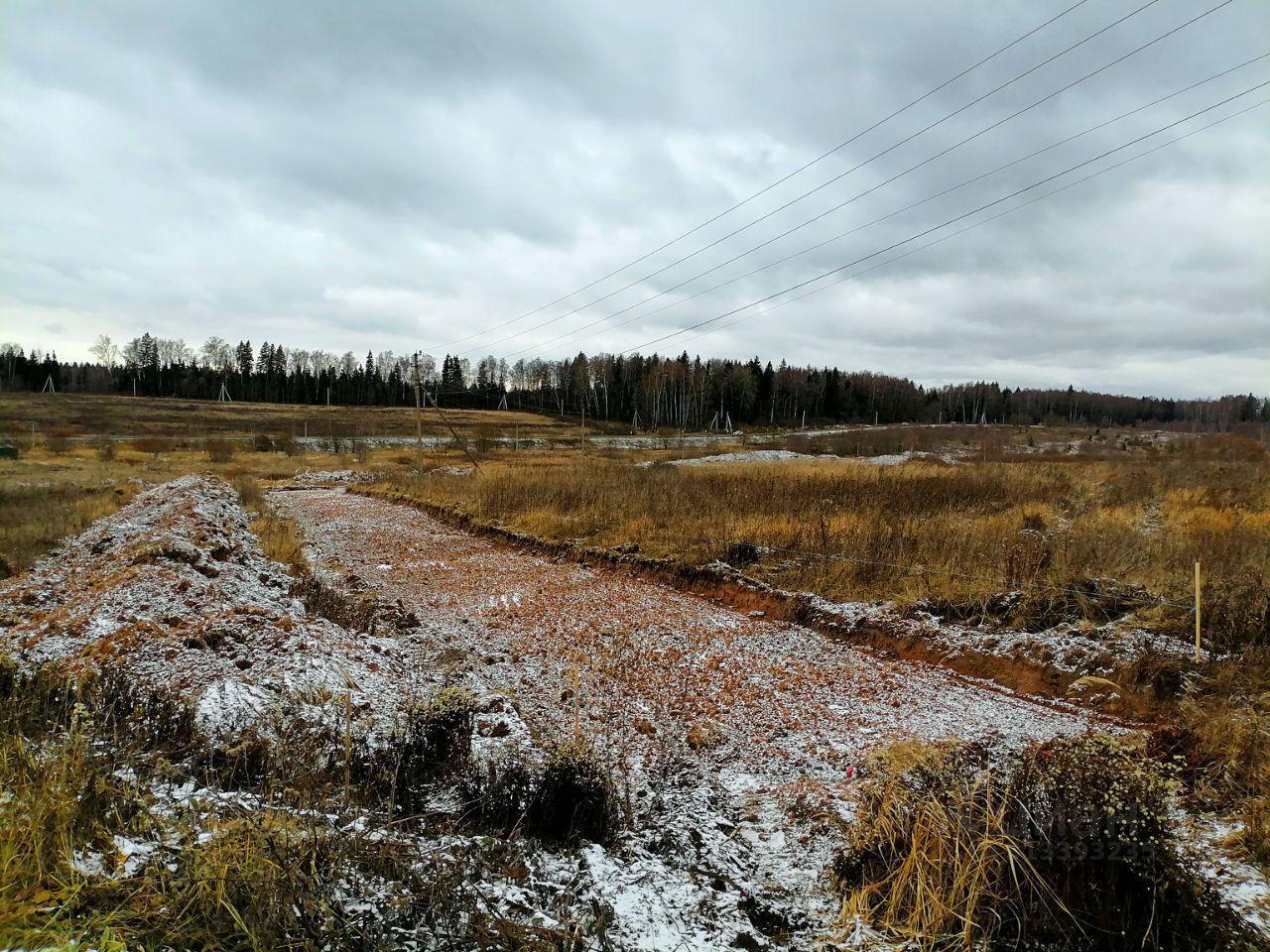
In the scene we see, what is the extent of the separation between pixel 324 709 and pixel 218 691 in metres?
0.95

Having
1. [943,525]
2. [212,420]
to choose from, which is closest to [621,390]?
[212,420]

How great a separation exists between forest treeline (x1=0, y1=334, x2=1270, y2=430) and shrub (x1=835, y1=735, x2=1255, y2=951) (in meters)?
84.7

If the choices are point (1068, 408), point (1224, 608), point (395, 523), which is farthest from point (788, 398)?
point (1224, 608)

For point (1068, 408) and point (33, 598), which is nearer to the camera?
point (33, 598)

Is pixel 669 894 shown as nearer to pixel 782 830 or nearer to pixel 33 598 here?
pixel 782 830

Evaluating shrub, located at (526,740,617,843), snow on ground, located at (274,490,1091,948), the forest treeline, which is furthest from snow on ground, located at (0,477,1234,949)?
the forest treeline

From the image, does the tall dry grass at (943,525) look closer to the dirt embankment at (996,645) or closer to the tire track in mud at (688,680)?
the dirt embankment at (996,645)

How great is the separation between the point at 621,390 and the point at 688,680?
10238 centimetres

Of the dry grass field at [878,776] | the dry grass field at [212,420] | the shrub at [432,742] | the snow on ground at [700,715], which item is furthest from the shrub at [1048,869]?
the dry grass field at [212,420]

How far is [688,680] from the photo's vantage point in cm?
671

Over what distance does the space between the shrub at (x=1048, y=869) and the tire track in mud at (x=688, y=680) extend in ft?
4.50

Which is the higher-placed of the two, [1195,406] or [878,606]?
[1195,406]

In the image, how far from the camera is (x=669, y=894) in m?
3.21

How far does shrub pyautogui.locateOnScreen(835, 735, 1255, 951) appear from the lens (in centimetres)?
274
